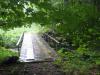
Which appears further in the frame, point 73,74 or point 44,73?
point 44,73

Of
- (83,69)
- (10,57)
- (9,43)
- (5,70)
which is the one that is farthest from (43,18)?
(9,43)

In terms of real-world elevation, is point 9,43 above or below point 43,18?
below

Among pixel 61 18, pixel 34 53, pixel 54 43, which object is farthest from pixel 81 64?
pixel 54 43

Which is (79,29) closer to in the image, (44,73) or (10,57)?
(44,73)

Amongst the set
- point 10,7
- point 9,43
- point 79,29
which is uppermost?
point 10,7

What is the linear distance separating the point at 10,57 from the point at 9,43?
33.3ft

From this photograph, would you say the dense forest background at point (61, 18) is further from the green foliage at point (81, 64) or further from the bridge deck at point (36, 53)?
the bridge deck at point (36, 53)

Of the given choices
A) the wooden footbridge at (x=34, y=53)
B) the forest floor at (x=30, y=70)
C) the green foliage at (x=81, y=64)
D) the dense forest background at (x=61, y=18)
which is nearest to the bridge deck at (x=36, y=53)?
the wooden footbridge at (x=34, y=53)

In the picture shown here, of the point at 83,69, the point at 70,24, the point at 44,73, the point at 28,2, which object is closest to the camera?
the point at 70,24

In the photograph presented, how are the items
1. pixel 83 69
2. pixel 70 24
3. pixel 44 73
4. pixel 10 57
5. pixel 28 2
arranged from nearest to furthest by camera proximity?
1. pixel 70 24
2. pixel 28 2
3. pixel 83 69
4. pixel 44 73
5. pixel 10 57

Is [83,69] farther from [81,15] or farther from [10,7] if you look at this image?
[10,7]

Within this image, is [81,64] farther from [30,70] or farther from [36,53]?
[36,53]

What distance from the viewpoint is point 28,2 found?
19.9 ft

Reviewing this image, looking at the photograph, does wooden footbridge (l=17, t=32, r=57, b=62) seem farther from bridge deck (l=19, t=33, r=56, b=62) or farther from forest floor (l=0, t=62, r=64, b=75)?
forest floor (l=0, t=62, r=64, b=75)
